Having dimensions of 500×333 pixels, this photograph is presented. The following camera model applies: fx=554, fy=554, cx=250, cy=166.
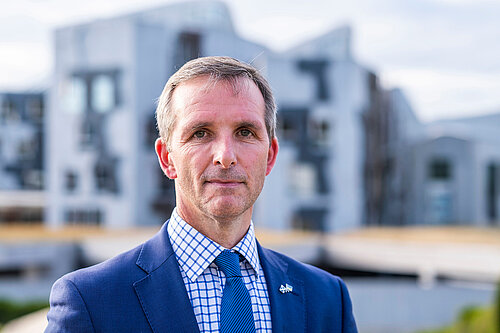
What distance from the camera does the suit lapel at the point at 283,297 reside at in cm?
221

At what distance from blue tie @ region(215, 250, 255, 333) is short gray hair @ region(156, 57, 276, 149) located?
52 cm

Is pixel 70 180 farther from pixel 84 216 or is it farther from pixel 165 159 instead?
pixel 165 159

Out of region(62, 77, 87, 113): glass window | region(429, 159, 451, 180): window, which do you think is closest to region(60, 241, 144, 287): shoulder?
region(62, 77, 87, 113): glass window

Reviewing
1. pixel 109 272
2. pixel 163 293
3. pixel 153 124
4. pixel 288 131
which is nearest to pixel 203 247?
pixel 163 293

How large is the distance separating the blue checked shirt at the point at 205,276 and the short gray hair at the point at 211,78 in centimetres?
38

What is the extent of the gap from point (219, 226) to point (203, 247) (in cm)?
10

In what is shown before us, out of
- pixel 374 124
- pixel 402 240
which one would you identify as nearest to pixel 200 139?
pixel 402 240

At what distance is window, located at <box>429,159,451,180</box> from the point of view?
36281 mm

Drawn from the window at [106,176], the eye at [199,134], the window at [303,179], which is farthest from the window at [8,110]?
the eye at [199,134]

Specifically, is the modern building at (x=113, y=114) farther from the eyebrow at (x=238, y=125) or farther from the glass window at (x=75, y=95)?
the eyebrow at (x=238, y=125)

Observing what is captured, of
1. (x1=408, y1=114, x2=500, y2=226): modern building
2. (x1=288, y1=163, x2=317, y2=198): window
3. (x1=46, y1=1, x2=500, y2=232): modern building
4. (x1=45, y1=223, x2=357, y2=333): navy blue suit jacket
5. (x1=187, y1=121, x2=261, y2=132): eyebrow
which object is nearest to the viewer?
(x1=45, y1=223, x2=357, y2=333): navy blue suit jacket

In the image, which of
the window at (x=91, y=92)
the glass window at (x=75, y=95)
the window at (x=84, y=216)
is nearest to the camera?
the window at (x=91, y=92)

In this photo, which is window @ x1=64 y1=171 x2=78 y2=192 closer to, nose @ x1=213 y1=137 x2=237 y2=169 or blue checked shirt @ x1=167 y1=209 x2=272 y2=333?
blue checked shirt @ x1=167 y1=209 x2=272 y2=333

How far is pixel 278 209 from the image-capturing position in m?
29.1
